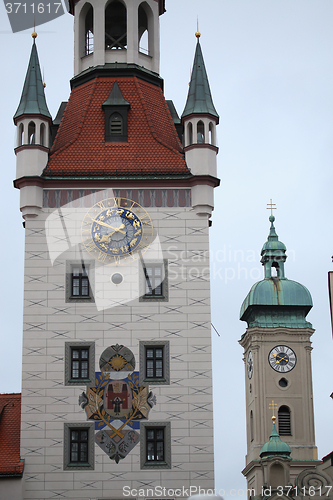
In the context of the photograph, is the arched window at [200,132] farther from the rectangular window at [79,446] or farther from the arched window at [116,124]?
the rectangular window at [79,446]

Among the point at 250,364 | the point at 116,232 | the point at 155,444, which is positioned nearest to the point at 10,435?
the point at 155,444

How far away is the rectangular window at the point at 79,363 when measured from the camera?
130 ft

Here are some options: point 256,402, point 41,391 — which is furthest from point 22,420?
point 256,402

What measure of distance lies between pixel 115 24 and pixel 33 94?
6.29 meters

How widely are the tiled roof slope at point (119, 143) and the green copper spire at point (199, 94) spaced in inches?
63.0

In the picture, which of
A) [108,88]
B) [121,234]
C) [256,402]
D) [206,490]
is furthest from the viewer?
[256,402]

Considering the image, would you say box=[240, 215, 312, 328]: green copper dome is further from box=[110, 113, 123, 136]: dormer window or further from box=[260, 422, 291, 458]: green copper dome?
box=[110, 113, 123, 136]: dormer window

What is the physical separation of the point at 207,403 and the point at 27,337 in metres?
6.81

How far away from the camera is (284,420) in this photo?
80.8 m

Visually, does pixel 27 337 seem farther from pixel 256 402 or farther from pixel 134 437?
pixel 256 402

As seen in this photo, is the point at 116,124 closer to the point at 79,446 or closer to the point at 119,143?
the point at 119,143

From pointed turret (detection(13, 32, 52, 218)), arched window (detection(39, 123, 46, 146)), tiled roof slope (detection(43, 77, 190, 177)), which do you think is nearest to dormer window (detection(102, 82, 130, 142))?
tiled roof slope (detection(43, 77, 190, 177))

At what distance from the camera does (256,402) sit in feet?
265

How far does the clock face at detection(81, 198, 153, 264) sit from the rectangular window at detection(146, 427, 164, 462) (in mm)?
6262
